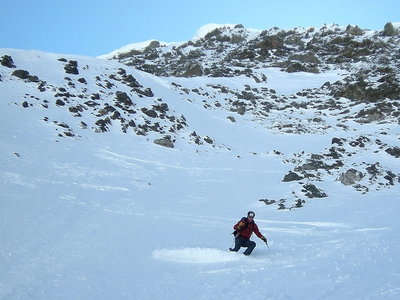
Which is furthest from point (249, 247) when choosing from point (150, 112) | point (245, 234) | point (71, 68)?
point (71, 68)

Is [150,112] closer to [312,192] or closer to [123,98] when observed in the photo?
[123,98]

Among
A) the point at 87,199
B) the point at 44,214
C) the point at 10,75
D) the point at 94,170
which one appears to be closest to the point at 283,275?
the point at 44,214

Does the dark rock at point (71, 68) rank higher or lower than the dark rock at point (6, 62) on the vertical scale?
higher

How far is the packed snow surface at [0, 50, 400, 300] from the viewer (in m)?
7.93

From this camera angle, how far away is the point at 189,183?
20.3m

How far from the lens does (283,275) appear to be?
8.54 m

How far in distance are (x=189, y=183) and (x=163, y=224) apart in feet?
22.4

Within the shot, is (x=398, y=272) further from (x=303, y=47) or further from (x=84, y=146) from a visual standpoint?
(x=303, y=47)

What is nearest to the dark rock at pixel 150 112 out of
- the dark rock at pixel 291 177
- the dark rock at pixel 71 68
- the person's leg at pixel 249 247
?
the dark rock at pixel 71 68

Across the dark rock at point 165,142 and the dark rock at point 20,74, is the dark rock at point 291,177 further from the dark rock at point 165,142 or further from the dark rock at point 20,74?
the dark rock at point 20,74

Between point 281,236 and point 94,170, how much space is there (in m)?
10.1

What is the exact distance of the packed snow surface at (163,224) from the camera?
7.93 metres

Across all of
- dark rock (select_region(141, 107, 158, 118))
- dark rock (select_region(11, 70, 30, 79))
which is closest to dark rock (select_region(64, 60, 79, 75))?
dark rock (select_region(11, 70, 30, 79))

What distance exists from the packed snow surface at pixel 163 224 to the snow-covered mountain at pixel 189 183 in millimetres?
64
